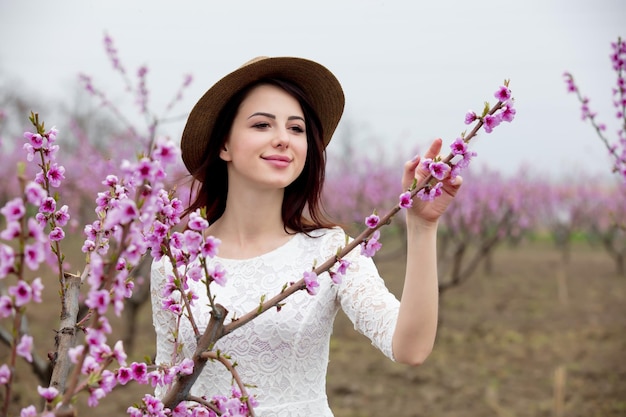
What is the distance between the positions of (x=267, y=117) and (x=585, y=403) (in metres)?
5.11

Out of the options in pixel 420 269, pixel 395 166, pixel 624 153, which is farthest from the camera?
pixel 395 166

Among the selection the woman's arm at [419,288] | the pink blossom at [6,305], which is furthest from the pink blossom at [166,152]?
the woman's arm at [419,288]

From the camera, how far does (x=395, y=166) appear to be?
12766 mm

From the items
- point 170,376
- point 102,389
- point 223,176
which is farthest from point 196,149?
point 102,389

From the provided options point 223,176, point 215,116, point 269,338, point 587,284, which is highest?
point 587,284

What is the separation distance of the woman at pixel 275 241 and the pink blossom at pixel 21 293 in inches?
38.1

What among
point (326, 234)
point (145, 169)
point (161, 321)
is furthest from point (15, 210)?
point (326, 234)

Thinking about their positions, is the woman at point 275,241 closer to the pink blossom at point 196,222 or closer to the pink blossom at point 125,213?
the pink blossom at point 196,222

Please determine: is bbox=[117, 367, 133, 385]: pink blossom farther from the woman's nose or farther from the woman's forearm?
the woman's nose

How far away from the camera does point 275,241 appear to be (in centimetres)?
200

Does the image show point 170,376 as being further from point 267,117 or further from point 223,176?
point 223,176

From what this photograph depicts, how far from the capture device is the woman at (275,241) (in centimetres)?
177

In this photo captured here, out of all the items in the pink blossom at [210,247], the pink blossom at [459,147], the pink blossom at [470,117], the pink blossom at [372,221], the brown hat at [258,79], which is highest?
the brown hat at [258,79]

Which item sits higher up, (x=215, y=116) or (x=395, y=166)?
(x=395, y=166)
